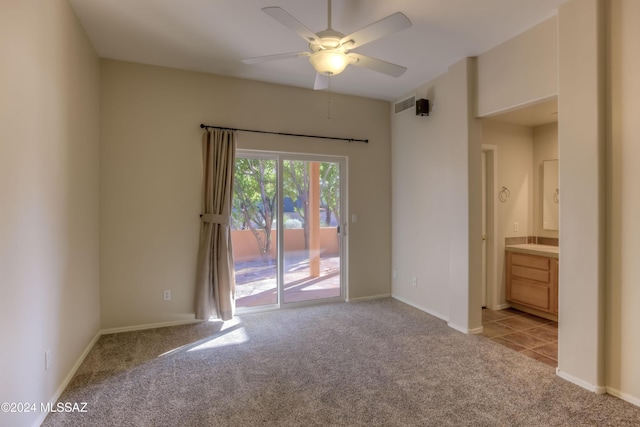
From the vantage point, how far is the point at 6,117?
164cm

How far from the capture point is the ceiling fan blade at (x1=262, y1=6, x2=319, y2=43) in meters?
1.82

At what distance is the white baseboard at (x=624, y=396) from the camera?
85.3 inches

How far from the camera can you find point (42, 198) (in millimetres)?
2066

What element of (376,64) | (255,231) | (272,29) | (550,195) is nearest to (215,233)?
(255,231)

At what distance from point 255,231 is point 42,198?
2274mm

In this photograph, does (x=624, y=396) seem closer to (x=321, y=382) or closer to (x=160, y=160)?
(x=321, y=382)

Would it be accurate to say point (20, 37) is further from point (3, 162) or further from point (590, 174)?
point (590, 174)

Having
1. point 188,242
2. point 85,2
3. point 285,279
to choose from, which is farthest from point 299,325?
point 85,2

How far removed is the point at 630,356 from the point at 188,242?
4.00 metres

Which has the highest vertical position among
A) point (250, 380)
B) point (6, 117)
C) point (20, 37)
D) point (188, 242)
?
point (20, 37)

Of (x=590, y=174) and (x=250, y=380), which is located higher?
(x=590, y=174)

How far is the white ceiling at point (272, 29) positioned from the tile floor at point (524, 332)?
2.94m

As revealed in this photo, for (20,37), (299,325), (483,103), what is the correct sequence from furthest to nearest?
1. (299,325)
2. (483,103)
3. (20,37)

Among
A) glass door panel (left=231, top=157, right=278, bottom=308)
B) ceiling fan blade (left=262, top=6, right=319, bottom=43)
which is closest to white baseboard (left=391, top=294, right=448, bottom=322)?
glass door panel (left=231, top=157, right=278, bottom=308)
